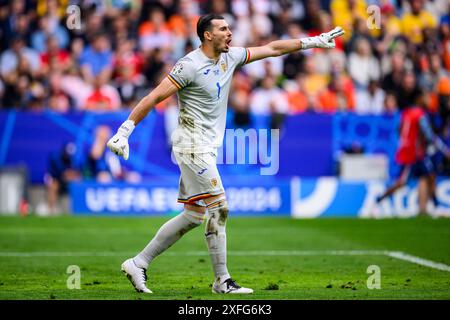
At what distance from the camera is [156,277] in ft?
36.5

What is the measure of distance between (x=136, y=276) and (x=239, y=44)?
1487 centimetres

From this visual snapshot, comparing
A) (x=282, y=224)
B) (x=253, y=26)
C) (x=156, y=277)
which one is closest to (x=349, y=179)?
(x=282, y=224)

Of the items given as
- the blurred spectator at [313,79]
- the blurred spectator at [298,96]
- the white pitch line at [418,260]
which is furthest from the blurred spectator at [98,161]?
the white pitch line at [418,260]

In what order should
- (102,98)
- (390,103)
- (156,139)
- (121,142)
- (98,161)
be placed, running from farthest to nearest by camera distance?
(390,103) → (102,98) → (156,139) → (98,161) → (121,142)

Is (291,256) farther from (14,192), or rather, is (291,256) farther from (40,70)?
(40,70)

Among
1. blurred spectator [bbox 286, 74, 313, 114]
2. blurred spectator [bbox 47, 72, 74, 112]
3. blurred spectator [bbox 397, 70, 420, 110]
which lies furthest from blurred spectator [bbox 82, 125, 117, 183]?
blurred spectator [bbox 397, 70, 420, 110]

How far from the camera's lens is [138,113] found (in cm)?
943

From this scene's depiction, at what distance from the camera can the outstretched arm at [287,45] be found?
1015 centimetres

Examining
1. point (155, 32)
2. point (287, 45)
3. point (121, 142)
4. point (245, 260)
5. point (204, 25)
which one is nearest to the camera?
point (121, 142)
